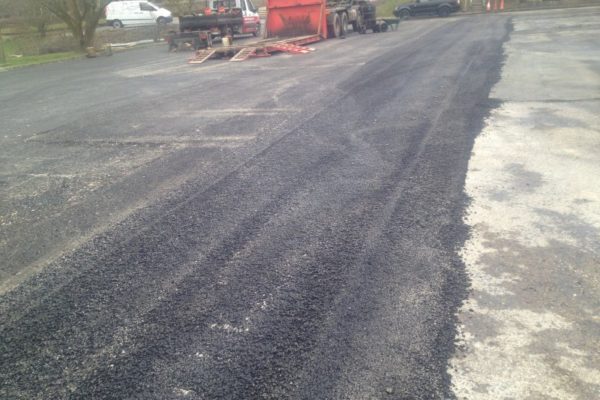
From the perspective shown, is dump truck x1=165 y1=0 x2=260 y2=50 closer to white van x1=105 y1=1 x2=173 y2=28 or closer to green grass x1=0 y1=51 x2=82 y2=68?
green grass x1=0 y1=51 x2=82 y2=68

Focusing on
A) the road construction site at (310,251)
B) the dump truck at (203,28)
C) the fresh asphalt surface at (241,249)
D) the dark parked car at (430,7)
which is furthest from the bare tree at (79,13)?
the road construction site at (310,251)

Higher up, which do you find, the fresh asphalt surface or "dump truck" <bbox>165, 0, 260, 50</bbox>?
"dump truck" <bbox>165, 0, 260, 50</bbox>

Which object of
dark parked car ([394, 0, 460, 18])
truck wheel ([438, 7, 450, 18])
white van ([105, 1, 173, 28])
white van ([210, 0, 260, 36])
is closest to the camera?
white van ([210, 0, 260, 36])

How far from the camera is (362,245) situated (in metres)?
4.14

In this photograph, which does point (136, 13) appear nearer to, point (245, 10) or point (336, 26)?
A: point (245, 10)

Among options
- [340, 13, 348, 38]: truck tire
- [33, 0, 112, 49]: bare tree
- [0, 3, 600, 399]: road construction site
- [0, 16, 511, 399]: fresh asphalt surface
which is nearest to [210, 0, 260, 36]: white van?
[33, 0, 112, 49]: bare tree

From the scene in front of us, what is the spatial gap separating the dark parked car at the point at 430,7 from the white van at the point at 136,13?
59.6 feet

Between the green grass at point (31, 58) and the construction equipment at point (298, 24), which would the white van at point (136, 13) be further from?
the construction equipment at point (298, 24)

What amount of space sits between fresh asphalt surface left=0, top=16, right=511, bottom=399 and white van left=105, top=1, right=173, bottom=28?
101ft

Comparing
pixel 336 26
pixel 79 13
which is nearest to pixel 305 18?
pixel 336 26

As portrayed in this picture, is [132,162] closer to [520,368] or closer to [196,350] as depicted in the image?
[196,350]

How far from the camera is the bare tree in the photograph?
2484 centimetres

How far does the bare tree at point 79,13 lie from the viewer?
81.5ft

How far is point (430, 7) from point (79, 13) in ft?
70.9
